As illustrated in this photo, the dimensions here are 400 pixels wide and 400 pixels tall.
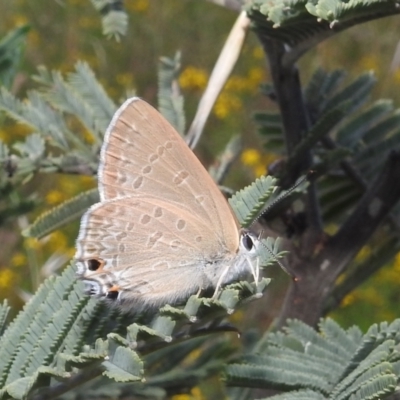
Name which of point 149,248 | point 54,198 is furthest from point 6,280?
point 149,248

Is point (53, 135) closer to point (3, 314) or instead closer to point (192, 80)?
point (3, 314)

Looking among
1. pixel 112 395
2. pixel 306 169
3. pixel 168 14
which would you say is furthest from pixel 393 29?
pixel 112 395

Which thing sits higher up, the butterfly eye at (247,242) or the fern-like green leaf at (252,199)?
the fern-like green leaf at (252,199)

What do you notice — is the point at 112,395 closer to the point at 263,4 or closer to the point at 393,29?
the point at 263,4

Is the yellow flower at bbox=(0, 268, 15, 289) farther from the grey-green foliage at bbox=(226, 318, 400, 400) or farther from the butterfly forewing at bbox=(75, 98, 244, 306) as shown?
the grey-green foliage at bbox=(226, 318, 400, 400)

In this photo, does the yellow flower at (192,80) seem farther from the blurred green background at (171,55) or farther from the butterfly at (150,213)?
the butterfly at (150,213)

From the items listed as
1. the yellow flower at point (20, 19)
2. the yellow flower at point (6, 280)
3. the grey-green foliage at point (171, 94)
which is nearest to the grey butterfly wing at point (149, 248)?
the grey-green foliage at point (171, 94)
